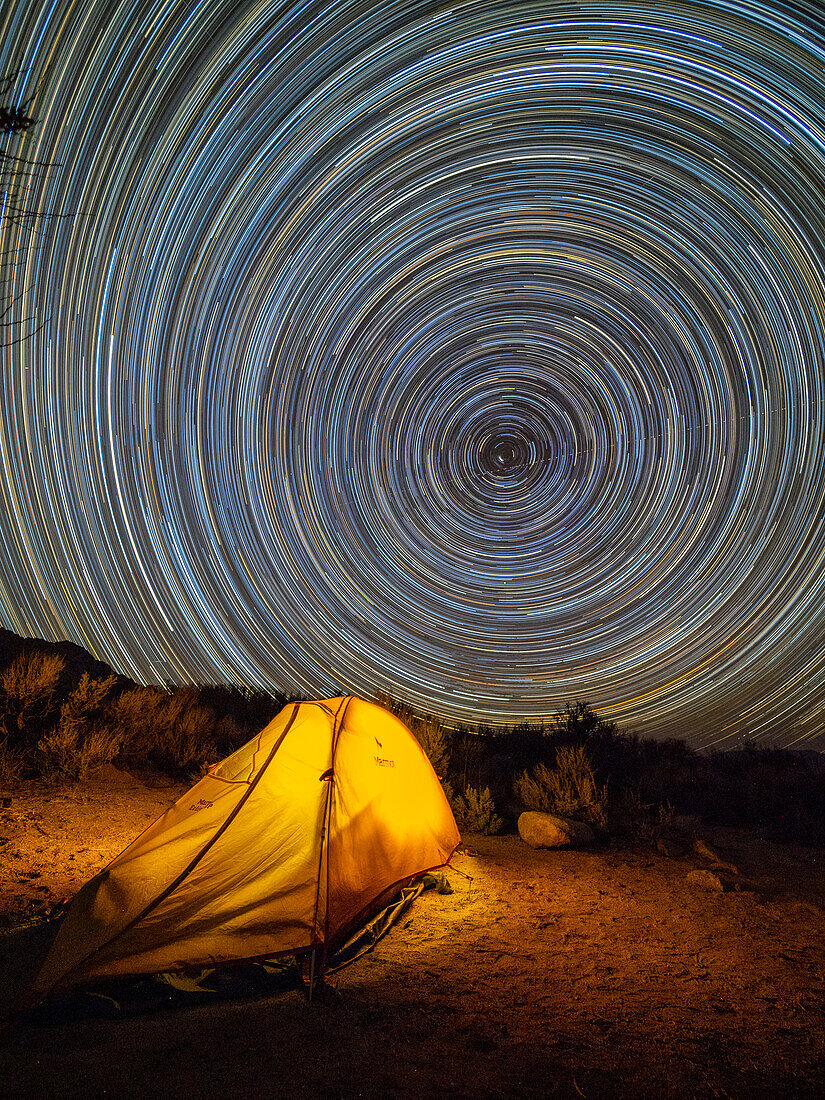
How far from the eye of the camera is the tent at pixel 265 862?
17.2ft

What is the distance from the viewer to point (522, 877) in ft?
27.7

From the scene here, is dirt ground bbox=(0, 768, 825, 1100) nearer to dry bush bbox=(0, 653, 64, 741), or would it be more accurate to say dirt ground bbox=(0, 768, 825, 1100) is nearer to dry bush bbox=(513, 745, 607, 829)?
dry bush bbox=(513, 745, 607, 829)

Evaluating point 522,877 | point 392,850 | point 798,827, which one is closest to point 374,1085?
point 392,850

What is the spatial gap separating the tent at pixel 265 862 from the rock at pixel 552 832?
10.1ft

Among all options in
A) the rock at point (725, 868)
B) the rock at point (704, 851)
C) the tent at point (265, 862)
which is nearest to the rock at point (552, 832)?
the rock at point (704, 851)

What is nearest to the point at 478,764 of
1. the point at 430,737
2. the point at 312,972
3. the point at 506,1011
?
the point at 430,737

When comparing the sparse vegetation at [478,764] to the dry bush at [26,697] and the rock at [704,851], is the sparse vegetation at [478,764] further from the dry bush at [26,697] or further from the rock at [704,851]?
the rock at [704,851]

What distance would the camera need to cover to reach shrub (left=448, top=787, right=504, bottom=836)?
1067 cm

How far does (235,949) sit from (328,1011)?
42.5 inches

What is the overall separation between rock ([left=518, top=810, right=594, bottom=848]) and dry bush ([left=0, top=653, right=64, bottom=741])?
9346mm

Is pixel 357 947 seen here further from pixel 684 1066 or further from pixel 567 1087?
pixel 684 1066

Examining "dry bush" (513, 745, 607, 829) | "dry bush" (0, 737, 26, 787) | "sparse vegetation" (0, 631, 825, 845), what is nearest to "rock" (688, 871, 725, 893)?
"sparse vegetation" (0, 631, 825, 845)

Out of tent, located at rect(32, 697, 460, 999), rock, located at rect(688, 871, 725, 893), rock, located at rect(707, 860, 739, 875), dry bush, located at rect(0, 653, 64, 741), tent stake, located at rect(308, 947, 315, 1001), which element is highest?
dry bush, located at rect(0, 653, 64, 741)

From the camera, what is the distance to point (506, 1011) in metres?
4.98
